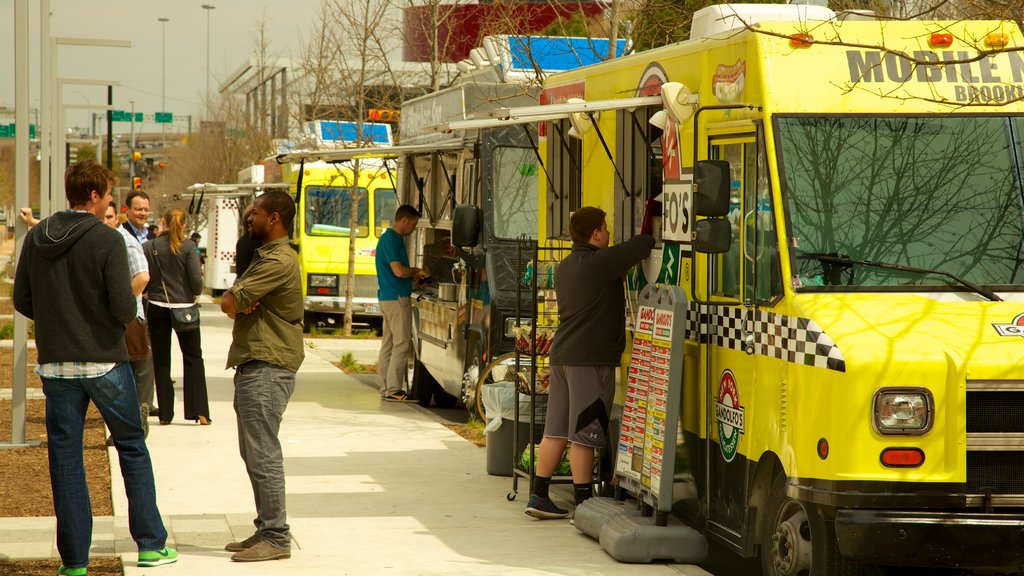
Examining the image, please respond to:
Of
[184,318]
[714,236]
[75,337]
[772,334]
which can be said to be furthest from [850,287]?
[184,318]

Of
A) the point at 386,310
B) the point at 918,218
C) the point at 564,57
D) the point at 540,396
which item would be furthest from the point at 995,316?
the point at 386,310

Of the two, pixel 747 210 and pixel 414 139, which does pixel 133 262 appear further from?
pixel 414 139

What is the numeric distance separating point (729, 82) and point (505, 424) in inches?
148

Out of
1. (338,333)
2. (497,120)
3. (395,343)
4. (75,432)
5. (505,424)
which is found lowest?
(338,333)

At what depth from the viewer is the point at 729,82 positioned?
275 inches

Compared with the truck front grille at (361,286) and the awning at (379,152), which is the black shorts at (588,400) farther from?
the truck front grille at (361,286)

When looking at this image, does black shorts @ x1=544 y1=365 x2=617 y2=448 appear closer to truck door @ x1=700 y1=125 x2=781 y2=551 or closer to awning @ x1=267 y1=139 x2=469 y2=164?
truck door @ x1=700 y1=125 x2=781 y2=551

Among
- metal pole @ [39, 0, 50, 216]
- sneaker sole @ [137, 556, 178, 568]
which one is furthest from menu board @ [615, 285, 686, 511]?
metal pole @ [39, 0, 50, 216]

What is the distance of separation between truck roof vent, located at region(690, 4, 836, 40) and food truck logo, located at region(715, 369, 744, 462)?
1.96m

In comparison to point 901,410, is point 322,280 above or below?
below

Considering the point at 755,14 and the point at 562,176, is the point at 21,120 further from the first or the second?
the point at 755,14

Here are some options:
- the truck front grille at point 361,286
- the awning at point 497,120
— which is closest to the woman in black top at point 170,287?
the awning at point 497,120

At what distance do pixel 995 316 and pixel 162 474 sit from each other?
6.15 metres

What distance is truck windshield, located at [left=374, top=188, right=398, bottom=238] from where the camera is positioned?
919 inches
